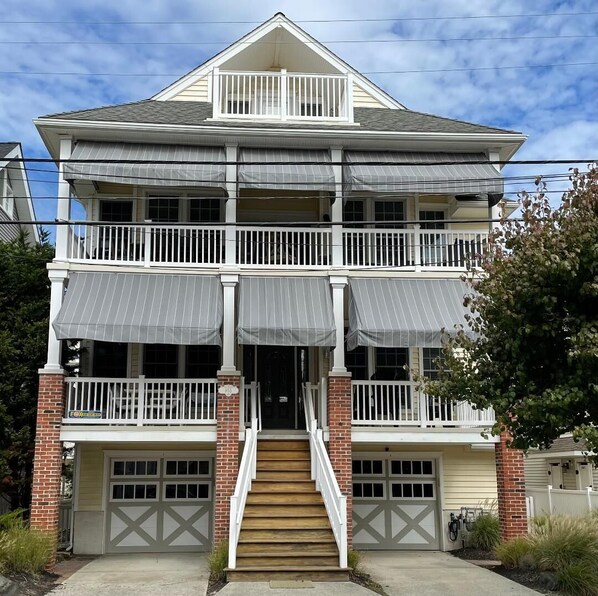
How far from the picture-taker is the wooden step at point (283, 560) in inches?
470

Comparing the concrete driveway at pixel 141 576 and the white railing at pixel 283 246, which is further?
the white railing at pixel 283 246

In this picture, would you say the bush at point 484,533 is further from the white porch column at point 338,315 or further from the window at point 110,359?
the window at point 110,359

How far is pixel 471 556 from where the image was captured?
15734 millimetres

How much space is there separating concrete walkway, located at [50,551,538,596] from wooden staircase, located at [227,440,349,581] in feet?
1.18

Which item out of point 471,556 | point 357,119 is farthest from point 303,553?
point 357,119

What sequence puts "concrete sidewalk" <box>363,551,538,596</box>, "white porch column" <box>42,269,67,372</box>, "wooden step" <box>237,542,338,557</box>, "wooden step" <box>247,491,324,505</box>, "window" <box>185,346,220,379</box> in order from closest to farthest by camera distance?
"concrete sidewalk" <box>363,551,538,596</box> < "wooden step" <box>237,542,338,557</box> < "wooden step" <box>247,491,324,505</box> < "white porch column" <box>42,269,67,372</box> < "window" <box>185,346,220,379</box>

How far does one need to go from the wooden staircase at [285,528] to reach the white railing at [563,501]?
19.9 feet

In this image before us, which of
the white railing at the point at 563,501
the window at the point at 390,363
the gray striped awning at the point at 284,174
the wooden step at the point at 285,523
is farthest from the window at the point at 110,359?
the white railing at the point at 563,501

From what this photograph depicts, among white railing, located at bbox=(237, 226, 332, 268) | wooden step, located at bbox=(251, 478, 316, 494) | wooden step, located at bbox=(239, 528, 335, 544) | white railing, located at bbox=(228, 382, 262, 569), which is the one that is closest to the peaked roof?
white railing, located at bbox=(237, 226, 332, 268)

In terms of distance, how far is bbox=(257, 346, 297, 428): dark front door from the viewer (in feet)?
56.2

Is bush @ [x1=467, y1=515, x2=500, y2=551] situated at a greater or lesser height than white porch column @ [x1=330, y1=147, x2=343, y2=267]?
lesser

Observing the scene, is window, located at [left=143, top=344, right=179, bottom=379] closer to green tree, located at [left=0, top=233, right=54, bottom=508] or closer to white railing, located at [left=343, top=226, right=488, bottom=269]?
green tree, located at [left=0, top=233, right=54, bottom=508]

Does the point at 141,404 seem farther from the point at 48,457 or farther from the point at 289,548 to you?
the point at 289,548

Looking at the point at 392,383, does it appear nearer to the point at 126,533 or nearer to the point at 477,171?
the point at 477,171
